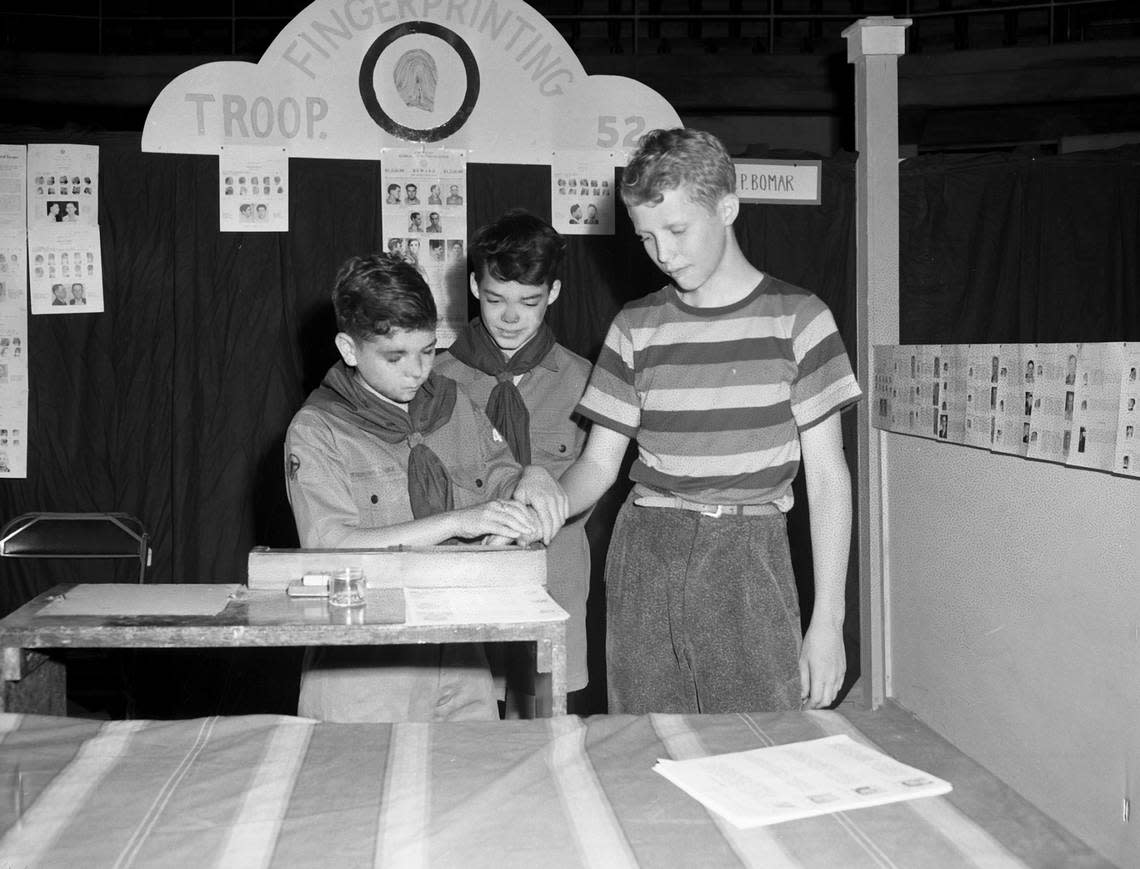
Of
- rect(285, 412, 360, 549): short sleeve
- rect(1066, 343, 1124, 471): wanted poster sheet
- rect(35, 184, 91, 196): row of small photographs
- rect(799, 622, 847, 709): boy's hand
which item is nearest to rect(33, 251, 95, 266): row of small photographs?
rect(35, 184, 91, 196): row of small photographs

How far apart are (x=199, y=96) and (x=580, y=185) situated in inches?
47.3

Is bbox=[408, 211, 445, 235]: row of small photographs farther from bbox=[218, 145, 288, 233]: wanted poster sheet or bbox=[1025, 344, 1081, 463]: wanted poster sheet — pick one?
bbox=[1025, 344, 1081, 463]: wanted poster sheet

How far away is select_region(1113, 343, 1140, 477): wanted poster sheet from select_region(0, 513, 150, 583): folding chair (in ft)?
8.52

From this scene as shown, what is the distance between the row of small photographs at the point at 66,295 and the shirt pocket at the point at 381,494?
77.9 inches

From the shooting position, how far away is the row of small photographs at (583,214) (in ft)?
12.5

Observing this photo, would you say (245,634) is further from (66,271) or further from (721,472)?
(66,271)

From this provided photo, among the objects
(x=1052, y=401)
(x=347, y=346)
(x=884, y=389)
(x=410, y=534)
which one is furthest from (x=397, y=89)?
(x=1052, y=401)

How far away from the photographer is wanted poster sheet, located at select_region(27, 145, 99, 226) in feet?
12.0

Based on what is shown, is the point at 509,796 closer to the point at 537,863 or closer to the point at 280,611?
the point at 537,863

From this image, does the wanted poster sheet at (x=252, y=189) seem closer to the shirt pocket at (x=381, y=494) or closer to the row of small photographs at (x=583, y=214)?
the row of small photographs at (x=583, y=214)

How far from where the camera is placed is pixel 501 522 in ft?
6.55

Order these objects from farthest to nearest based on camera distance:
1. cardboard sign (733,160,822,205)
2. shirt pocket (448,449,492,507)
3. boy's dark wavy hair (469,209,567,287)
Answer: cardboard sign (733,160,822,205)
boy's dark wavy hair (469,209,567,287)
shirt pocket (448,449,492,507)

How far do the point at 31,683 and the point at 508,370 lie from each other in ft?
4.38

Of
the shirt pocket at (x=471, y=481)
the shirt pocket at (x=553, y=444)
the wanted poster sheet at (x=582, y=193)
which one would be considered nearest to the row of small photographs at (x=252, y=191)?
the wanted poster sheet at (x=582, y=193)
